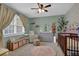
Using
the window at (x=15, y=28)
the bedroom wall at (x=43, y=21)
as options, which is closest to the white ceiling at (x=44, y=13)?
the bedroom wall at (x=43, y=21)

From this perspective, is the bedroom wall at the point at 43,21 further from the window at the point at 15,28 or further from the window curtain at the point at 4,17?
the window curtain at the point at 4,17

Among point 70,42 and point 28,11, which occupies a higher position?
point 28,11

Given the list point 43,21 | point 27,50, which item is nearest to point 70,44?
point 43,21

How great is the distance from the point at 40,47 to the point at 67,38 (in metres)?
0.49

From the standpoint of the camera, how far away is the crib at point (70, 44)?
2.12 m

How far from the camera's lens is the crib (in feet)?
6.97

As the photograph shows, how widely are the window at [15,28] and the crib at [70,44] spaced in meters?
0.74

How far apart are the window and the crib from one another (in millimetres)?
735

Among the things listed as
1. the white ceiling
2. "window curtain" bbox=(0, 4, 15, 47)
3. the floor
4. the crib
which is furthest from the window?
the crib

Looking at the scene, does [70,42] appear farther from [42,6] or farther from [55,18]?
[42,6]

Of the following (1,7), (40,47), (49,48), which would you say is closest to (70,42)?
(49,48)

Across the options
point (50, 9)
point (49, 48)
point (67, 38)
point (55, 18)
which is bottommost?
point (49, 48)

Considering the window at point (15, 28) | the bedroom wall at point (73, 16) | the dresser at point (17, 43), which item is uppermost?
the bedroom wall at point (73, 16)

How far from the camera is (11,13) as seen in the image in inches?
83.3
